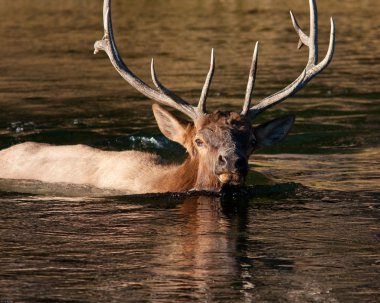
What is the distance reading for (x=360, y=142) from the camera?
16.0 meters

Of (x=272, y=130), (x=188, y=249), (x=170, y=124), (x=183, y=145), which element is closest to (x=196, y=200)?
(x=183, y=145)

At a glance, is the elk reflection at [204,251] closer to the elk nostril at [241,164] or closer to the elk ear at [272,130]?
the elk nostril at [241,164]

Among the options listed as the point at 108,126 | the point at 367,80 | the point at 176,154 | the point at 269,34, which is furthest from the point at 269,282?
the point at 269,34

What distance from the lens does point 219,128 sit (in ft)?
37.8

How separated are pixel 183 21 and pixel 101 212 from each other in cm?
2240

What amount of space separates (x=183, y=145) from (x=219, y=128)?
74 centimetres

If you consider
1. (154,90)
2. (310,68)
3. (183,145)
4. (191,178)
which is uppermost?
(310,68)

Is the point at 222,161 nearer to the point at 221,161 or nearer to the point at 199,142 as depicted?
the point at 221,161

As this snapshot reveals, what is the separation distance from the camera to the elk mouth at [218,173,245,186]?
11266 millimetres

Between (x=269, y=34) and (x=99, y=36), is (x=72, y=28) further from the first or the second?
(x=269, y=34)

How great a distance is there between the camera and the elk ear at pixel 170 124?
1205cm

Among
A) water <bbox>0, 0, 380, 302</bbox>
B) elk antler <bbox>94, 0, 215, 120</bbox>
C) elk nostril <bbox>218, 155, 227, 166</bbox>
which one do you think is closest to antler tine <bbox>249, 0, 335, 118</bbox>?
elk antler <bbox>94, 0, 215, 120</bbox>

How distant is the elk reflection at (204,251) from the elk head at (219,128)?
273 mm

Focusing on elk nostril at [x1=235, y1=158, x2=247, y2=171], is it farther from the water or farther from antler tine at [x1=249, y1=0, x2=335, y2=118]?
antler tine at [x1=249, y1=0, x2=335, y2=118]
